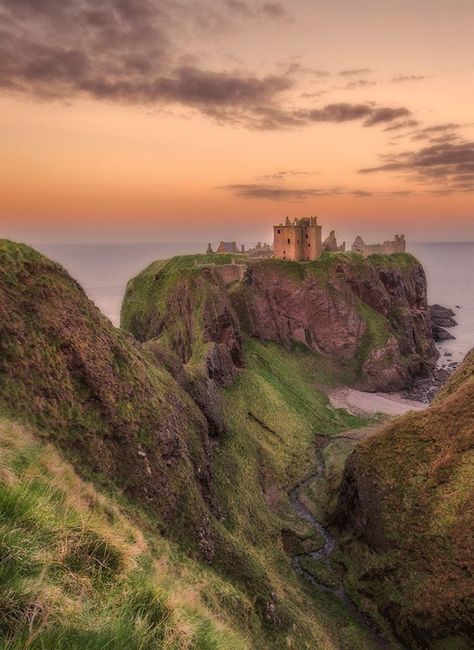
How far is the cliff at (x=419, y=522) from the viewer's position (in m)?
26.8

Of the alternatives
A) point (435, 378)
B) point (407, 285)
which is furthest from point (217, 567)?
point (407, 285)

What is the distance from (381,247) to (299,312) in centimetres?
4797

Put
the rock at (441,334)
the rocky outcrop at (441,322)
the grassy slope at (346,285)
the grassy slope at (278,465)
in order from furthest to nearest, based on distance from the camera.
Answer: the rocky outcrop at (441,322) < the rock at (441,334) < the grassy slope at (346,285) < the grassy slope at (278,465)

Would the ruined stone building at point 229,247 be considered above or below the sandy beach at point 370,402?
above

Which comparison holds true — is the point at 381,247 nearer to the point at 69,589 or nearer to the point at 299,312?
the point at 299,312

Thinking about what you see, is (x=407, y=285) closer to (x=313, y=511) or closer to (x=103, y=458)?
(x=313, y=511)

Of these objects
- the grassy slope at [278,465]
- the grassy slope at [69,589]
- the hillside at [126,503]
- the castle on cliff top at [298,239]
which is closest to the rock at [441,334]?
the castle on cliff top at [298,239]

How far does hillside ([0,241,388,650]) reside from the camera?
22.4 ft

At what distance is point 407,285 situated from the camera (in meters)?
114

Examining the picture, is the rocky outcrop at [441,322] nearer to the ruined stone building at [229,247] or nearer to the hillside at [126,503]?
the ruined stone building at [229,247]

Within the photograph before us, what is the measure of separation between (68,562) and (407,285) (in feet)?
383

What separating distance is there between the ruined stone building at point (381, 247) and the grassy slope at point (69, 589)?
381ft

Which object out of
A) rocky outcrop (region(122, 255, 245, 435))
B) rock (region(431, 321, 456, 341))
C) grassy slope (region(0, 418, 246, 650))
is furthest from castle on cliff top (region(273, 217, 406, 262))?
grassy slope (region(0, 418, 246, 650))

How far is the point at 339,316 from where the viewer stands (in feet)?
294
